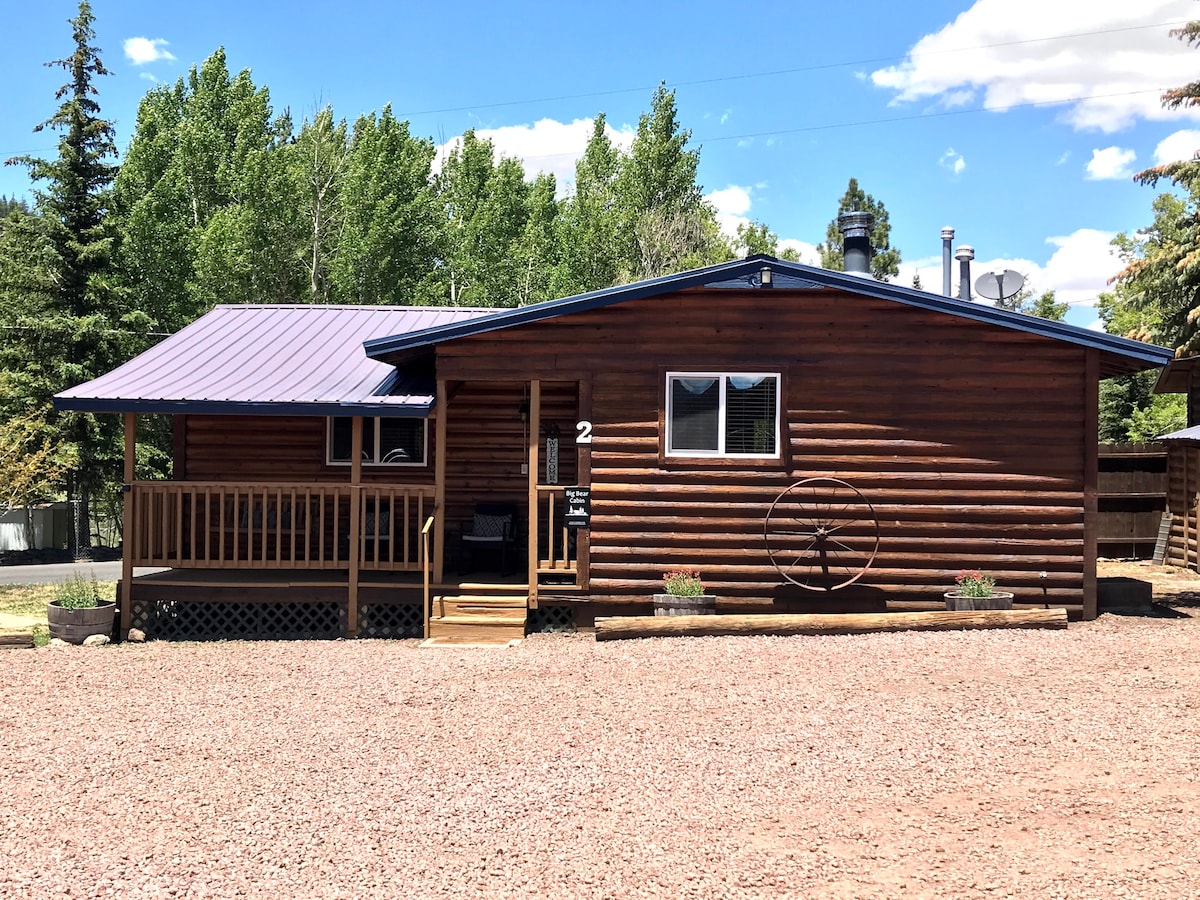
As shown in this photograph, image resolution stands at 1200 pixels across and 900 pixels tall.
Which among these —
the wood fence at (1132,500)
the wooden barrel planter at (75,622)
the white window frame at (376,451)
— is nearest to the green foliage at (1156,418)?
the wood fence at (1132,500)

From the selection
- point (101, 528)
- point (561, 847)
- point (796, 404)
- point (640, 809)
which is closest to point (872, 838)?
point (640, 809)

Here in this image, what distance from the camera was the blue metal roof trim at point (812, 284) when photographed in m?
11.0

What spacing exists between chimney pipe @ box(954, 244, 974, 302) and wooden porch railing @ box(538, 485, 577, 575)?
6.48m

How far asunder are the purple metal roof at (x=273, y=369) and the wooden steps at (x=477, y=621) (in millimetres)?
2268

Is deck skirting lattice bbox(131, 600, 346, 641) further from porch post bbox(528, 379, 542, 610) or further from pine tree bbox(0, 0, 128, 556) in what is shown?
pine tree bbox(0, 0, 128, 556)

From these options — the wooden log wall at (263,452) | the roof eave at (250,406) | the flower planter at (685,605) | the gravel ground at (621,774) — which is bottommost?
the gravel ground at (621,774)

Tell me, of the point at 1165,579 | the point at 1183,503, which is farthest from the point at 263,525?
the point at 1183,503

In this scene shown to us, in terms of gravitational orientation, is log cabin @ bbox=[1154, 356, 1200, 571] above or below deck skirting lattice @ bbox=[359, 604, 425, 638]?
above

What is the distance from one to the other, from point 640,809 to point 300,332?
1075 centimetres

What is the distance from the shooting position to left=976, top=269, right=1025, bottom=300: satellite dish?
13.6 meters

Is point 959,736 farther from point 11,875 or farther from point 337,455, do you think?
point 337,455

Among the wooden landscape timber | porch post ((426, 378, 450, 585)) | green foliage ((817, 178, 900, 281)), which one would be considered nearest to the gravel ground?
the wooden landscape timber

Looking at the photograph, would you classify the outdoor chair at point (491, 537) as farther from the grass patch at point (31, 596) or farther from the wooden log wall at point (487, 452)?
the grass patch at point (31, 596)

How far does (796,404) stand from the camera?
448 inches
